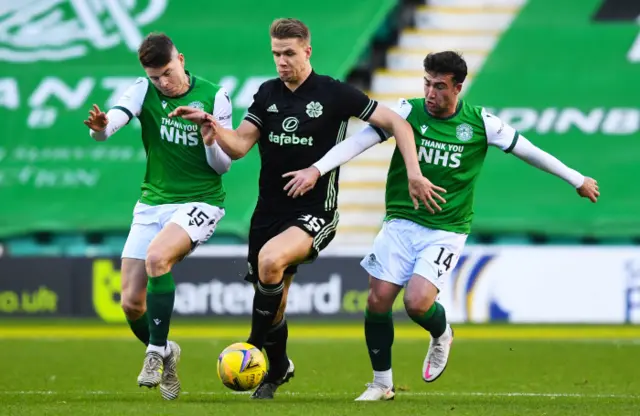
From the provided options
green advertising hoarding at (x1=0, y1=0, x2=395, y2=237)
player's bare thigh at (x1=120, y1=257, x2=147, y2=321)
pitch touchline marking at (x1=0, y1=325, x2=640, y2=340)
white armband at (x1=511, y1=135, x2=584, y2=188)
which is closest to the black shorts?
player's bare thigh at (x1=120, y1=257, x2=147, y2=321)

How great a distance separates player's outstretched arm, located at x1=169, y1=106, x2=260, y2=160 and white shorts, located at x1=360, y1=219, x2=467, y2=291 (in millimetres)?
1103

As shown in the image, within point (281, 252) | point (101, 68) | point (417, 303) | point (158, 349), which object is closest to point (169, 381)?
point (158, 349)

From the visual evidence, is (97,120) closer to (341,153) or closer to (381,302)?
(341,153)

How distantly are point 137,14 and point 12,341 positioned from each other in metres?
7.55

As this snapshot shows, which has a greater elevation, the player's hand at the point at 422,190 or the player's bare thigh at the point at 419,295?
the player's hand at the point at 422,190

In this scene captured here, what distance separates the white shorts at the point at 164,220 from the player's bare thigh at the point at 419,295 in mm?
1400

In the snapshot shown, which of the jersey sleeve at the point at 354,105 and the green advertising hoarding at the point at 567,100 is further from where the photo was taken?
the green advertising hoarding at the point at 567,100

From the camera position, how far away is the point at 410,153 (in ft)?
25.6

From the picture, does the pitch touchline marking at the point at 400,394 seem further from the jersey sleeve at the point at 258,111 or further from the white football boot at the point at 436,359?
the jersey sleeve at the point at 258,111

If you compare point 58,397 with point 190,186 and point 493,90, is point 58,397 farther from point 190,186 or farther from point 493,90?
point 493,90

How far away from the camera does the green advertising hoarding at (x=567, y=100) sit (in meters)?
19.3

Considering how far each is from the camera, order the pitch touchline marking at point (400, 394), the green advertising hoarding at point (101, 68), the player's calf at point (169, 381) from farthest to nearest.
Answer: the green advertising hoarding at point (101, 68) → the pitch touchline marking at point (400, 394) → the player's calf at point (169, 381)

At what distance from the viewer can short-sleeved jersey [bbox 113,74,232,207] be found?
8.27 m

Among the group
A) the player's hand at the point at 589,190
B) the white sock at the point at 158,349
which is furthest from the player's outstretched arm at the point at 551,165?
the white sock at the point at 158,349
